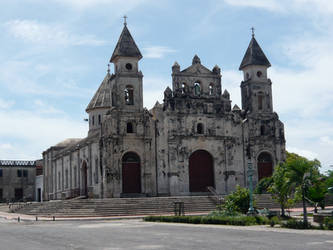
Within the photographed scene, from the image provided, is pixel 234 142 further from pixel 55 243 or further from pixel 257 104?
pixel 55 243

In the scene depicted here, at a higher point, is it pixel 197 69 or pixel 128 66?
pixel 128 66

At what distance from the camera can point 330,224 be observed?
2061 cm

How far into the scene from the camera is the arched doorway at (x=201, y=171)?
46938 mm

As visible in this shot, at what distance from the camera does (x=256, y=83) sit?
166ft

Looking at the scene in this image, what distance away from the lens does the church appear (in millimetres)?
45531

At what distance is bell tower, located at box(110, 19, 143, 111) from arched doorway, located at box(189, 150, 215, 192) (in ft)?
23.5

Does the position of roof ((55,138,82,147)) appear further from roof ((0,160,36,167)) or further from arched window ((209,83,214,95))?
arched window ((209,83,214,95))

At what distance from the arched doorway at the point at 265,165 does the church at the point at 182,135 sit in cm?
10

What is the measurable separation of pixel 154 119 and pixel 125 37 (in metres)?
8.50

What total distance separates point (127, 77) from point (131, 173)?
9.03 m

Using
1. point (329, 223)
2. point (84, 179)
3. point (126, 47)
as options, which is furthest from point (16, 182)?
point (329, 223)

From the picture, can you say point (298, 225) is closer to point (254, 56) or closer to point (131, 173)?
point (131, 173)

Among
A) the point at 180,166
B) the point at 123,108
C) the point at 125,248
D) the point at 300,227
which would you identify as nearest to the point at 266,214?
the point at 300,227

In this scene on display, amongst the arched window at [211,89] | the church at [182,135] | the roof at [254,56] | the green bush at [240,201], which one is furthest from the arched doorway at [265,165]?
the green bush at [240,201]
